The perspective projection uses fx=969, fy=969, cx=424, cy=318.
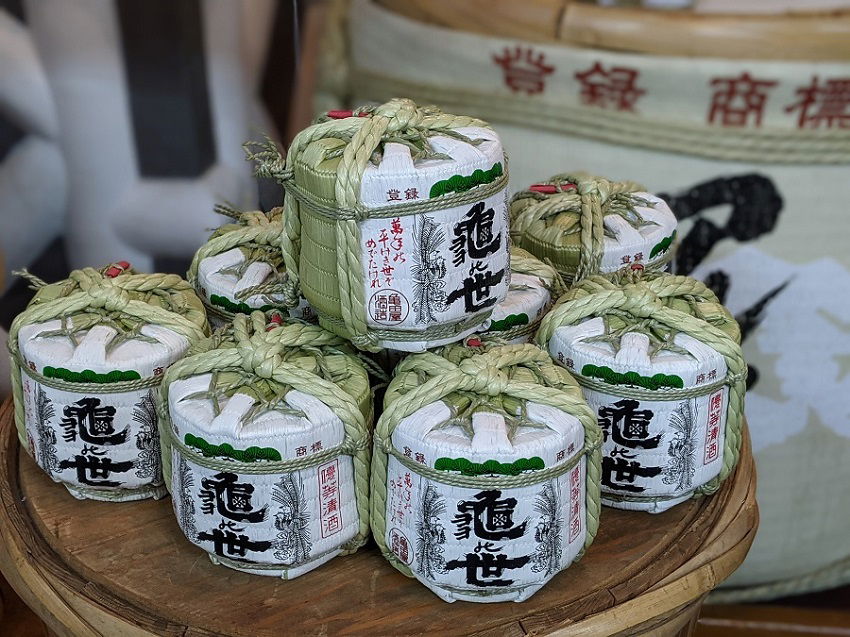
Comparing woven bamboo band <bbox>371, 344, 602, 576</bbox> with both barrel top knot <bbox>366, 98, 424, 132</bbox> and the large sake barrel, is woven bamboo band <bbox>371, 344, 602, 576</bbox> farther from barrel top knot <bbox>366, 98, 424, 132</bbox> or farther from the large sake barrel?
the large sake barrel

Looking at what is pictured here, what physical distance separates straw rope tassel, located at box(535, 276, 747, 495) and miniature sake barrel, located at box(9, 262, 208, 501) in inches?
17.8

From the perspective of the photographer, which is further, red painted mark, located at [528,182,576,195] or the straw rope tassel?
red painted mark, located at [528,182,576,195]

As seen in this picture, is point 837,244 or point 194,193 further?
point 194,193

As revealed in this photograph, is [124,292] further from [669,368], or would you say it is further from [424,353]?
[669,368]

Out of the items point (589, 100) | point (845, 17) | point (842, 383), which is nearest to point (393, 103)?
point (589, 100)

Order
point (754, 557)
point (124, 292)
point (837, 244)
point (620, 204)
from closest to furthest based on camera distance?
point (124, 292)
point (620, 204)
point (837, 244)
point (754, 557)

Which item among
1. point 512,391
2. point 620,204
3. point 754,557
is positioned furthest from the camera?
point 754,557

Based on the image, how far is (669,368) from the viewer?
1094 millimetres

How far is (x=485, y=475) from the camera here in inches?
38.0

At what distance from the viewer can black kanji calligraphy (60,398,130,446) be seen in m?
1.12

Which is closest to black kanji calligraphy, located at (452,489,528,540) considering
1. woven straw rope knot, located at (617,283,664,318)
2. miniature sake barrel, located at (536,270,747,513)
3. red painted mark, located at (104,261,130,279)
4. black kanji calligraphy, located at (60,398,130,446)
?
miniature sake barrel, located at (536,270,747,513)

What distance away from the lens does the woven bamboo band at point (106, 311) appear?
1151 millimetres

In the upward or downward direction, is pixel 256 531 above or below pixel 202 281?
below

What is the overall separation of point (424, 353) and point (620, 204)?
18.9 inches
